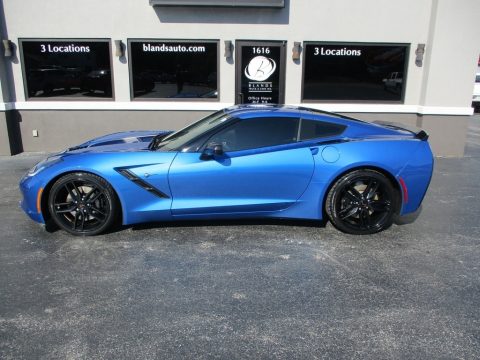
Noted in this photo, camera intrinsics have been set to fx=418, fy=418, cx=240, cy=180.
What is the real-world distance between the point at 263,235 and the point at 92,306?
1.95 metres

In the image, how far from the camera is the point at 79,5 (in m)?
8.26

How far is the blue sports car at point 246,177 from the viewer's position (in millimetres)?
4230

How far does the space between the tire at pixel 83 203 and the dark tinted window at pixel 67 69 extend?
5014 mm

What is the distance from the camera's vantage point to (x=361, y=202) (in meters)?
4.45

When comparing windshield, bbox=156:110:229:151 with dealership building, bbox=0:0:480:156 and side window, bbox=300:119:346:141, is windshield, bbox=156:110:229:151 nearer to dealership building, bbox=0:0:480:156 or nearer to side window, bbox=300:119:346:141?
side window, bbox=300:119:346:141

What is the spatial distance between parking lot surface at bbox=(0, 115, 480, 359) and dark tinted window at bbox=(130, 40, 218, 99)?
4685 millimetres

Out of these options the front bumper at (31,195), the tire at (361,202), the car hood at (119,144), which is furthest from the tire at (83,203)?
the tire at (361,202)

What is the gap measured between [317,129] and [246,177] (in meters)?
0.95

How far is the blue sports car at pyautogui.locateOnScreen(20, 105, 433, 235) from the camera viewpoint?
4230 millimetres

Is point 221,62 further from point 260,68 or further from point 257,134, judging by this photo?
point 257,134

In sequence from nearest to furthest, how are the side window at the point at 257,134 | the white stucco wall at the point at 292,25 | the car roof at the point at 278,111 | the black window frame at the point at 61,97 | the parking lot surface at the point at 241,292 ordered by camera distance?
the parking lot surface at the point at 241,292 < the side window at the point at 257,134 < the car roof at the point at 278,111 < the white stucco wall at the point at 292,25 < the black window frame at the point at 61,97

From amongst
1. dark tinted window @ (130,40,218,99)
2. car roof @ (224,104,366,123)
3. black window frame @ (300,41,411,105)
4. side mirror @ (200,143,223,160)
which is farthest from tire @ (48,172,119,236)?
black window frame @ (300,41,411,105)

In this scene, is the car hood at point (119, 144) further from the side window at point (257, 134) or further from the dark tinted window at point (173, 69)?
the dark tinted window at point (173, 69)

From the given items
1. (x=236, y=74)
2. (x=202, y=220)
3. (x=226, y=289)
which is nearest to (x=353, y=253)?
(x=226, y=289)
